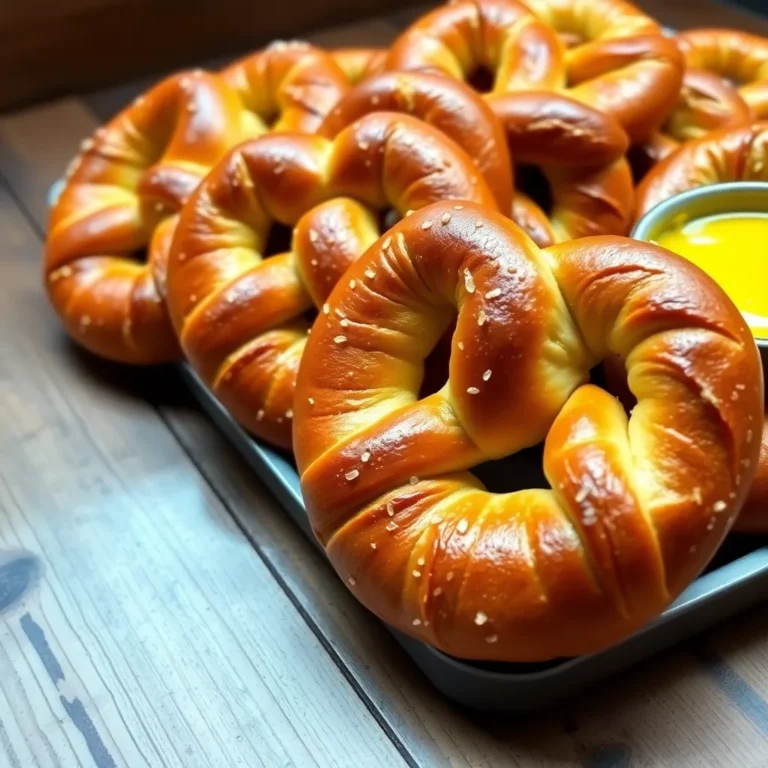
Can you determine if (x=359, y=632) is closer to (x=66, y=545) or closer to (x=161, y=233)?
(x=66, y=545)

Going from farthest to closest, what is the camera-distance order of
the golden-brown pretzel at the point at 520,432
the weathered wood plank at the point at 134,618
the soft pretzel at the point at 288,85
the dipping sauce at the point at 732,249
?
the soft pretzel at the point at 288,85 → the dipping sauce at the point at 732,249 → the weathered wood plank at the point at 134,618 → the golden-brown pretzel at the point at 520,432

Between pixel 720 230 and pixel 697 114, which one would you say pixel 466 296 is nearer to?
pixel 720 230

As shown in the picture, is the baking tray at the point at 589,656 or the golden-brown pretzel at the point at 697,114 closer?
the baking tray at the point at 589,656

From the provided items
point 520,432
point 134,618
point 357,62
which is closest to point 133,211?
point 357,62

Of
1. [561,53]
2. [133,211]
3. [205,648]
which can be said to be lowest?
[205,648]

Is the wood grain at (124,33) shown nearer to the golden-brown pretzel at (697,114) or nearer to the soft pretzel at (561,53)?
the soft pretzel at (561,53)

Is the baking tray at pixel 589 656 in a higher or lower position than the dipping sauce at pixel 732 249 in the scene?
lower

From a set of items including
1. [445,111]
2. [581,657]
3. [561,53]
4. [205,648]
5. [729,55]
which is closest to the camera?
[581,657]

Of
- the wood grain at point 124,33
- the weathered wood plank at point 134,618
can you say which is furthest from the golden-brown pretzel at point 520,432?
the wood grain at point 124,33

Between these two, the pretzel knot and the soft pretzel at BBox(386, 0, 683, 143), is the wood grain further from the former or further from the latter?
the soft pretzel at BBox(386, 0, 683, 143)
